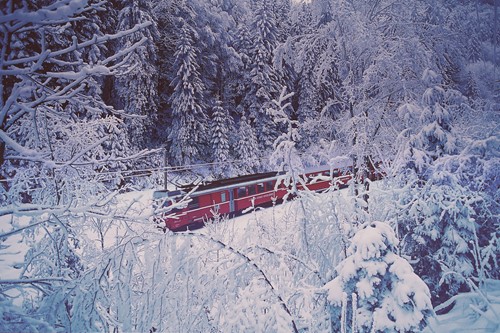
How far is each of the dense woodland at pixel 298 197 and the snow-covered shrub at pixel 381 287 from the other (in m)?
0.02

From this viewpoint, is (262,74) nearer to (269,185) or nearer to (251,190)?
(269,185)

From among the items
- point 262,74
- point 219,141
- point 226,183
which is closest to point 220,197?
point 226,183

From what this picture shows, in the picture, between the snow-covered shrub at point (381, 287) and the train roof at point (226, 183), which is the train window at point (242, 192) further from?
the snow-covered shrub at point (381, 287)

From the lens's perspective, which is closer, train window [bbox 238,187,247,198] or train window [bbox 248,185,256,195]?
train window [bbox 238,187,247,198]

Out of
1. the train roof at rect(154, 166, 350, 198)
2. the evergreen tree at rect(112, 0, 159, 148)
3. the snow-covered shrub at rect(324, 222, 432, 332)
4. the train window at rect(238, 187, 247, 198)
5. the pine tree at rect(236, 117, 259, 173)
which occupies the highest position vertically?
the evergreen tree at rect(112, 0, 159, 148)

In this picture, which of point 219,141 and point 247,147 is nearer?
point 219,141

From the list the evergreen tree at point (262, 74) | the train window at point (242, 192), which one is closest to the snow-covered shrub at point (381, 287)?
the train window at point (242, 192)

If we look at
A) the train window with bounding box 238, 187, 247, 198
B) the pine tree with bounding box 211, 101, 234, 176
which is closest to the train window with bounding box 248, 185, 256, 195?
the train window with bounding box 238, 187, 247, 198

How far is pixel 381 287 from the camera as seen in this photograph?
293 cm

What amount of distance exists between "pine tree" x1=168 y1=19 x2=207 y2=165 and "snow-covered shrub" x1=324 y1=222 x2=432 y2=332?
22.0 m

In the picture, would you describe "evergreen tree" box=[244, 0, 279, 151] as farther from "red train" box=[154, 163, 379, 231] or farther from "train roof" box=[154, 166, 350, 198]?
"red train" box=[154, 163, 379, 231]

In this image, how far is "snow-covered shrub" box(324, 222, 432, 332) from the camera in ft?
8.64

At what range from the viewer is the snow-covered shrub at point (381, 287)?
8.64 feet

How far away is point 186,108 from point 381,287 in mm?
22817
